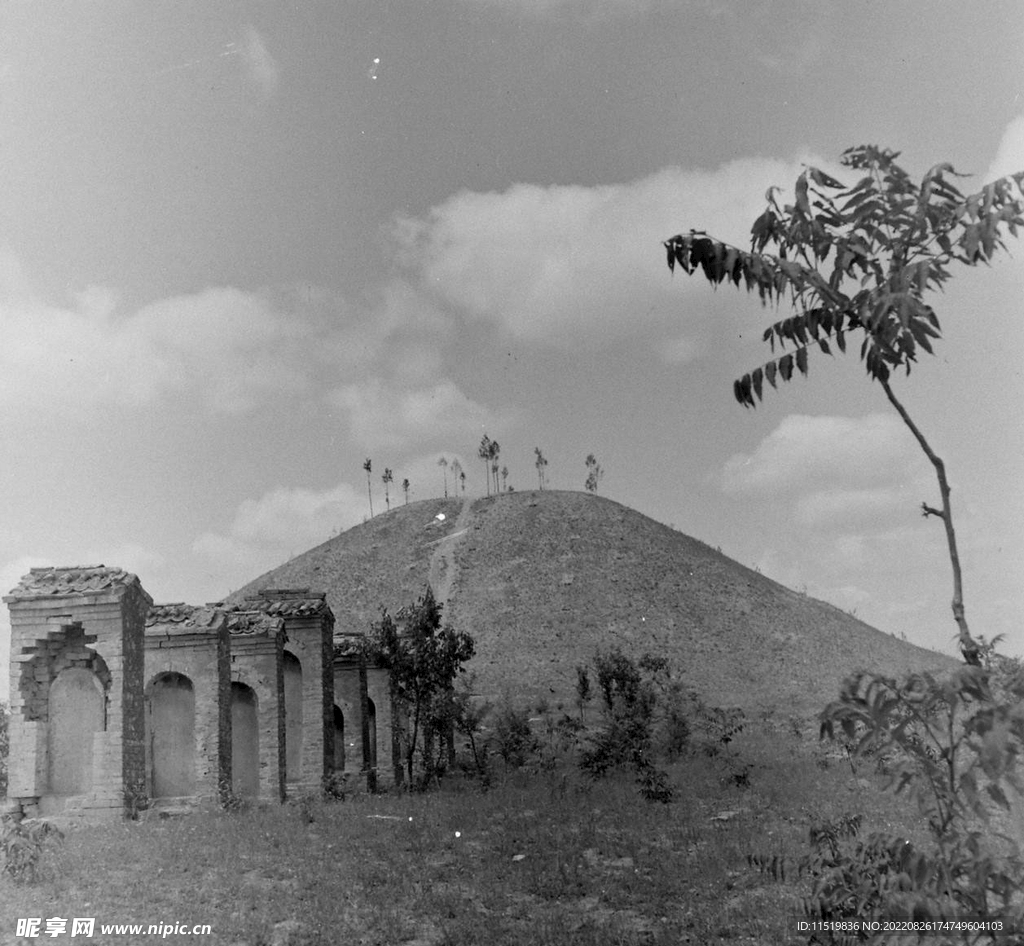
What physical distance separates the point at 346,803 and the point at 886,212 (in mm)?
19217

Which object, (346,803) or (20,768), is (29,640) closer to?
(20,768)

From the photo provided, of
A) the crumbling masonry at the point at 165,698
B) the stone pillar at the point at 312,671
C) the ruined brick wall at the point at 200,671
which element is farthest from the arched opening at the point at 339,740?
the ruined brick wall at the point at 200,671

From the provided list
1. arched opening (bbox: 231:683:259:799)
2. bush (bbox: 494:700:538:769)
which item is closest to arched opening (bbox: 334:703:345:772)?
bush (bbox: 494:700:538:769)

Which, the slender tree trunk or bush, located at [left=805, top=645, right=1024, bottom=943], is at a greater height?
Result: the slender tree trunk

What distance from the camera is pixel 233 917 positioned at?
1129 centimetres

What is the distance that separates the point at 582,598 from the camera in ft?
237

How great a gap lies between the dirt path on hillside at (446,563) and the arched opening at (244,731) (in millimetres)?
49517

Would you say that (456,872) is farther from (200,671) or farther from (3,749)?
(3,749)

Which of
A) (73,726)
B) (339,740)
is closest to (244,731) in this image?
(73,726)

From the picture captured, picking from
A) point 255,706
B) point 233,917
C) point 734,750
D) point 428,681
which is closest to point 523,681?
point 734,750

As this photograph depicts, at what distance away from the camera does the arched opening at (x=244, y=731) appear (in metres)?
23.3

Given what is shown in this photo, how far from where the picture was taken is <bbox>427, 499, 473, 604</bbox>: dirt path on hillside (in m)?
76.8

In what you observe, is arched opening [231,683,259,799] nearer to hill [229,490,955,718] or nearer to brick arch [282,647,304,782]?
brick arch [282,647,304,782]

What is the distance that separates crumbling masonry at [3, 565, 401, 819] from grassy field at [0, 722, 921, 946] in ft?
5.01
